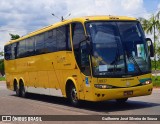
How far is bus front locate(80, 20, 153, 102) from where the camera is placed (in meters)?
14.1

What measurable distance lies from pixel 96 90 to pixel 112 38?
1926 mm

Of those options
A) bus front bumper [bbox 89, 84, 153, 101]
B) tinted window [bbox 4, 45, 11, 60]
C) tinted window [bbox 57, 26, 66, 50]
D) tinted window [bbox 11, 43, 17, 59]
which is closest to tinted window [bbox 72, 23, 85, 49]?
tinted window [bbox 57, 26, 66, 50]

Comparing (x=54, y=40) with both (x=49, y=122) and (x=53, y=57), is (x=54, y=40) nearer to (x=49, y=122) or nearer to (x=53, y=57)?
(x=53, y=57)

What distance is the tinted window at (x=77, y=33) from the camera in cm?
1495

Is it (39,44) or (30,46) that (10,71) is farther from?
(39,44)

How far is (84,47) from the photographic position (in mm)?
14656

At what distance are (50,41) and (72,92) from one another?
314cm

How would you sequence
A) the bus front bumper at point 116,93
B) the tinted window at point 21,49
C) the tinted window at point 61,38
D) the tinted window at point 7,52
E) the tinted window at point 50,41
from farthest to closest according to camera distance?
the tinted window at point 7,52 < the tinted window at point 21,49 < the tinted window at point 50,41 < the tinted window at point 61,38 < the bus front bumper at point 116,93

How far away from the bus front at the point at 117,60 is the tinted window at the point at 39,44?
4.97 meters

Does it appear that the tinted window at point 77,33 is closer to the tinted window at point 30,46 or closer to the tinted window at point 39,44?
the tinted window at point 39,44

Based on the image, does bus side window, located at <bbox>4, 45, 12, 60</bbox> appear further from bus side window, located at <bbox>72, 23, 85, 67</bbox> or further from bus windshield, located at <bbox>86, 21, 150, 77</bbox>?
bus windshield, located at <bbox>86, 21, 150, 77</bbox>

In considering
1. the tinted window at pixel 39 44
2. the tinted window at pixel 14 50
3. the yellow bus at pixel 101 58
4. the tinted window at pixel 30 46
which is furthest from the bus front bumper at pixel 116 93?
the tinted window at pixel 14 50

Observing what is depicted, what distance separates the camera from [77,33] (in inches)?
604

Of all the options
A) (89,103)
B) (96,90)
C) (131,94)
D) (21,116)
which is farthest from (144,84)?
(21,116)
